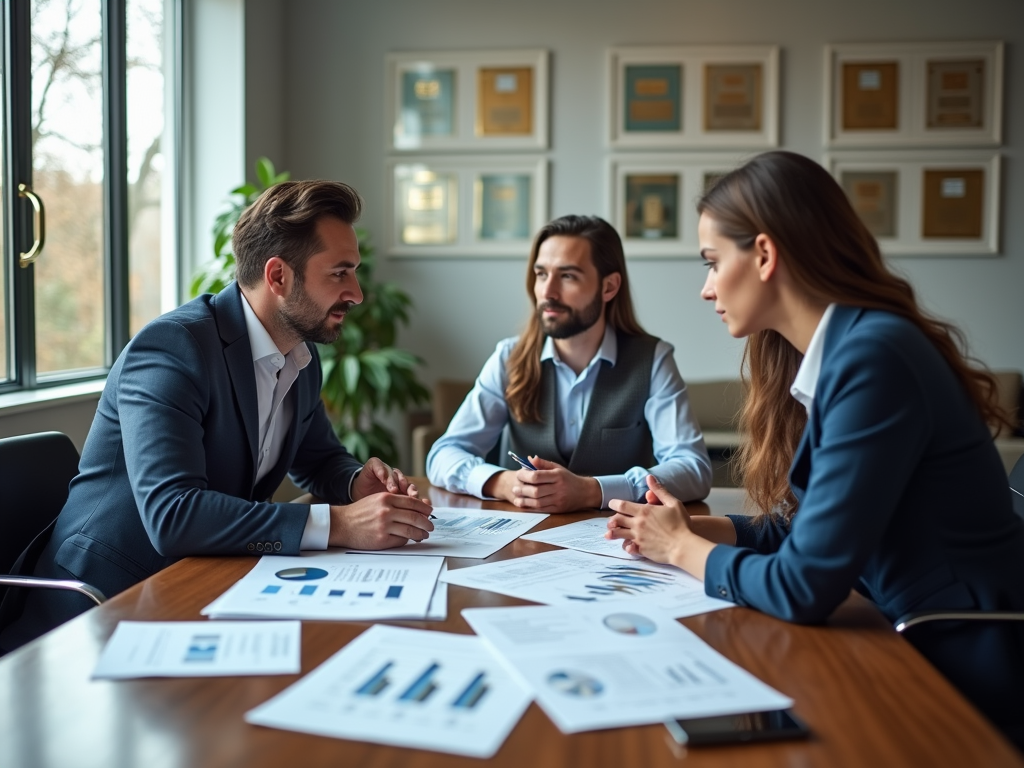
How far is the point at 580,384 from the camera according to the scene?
8.64 feet

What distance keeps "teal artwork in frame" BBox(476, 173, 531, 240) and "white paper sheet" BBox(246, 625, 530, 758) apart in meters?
4.11

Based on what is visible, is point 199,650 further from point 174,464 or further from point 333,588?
point 174,464

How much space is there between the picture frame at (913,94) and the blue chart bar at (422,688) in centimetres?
450

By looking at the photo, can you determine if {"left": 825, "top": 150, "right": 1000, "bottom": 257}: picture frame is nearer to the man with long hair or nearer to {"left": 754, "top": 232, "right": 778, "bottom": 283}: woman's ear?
the man with long hair

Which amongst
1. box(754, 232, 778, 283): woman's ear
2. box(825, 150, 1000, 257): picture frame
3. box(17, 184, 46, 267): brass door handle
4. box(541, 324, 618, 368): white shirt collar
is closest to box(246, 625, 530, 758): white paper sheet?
box(754, 232, 778, 283): woman's ear

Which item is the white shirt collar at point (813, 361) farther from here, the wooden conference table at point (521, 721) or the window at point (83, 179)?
the window at point (83, 179)

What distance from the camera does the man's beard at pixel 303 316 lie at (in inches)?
81.2

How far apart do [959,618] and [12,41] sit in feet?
10.4

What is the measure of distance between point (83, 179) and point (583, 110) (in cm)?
254

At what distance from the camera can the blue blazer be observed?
1.26 meters

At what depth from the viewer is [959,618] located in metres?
1.34

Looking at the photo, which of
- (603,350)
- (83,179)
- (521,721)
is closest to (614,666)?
(521,721)

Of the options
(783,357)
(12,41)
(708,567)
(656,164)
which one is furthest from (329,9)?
(708,567)

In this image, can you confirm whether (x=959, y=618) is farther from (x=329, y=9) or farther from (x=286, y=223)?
(x=329, y=9)
